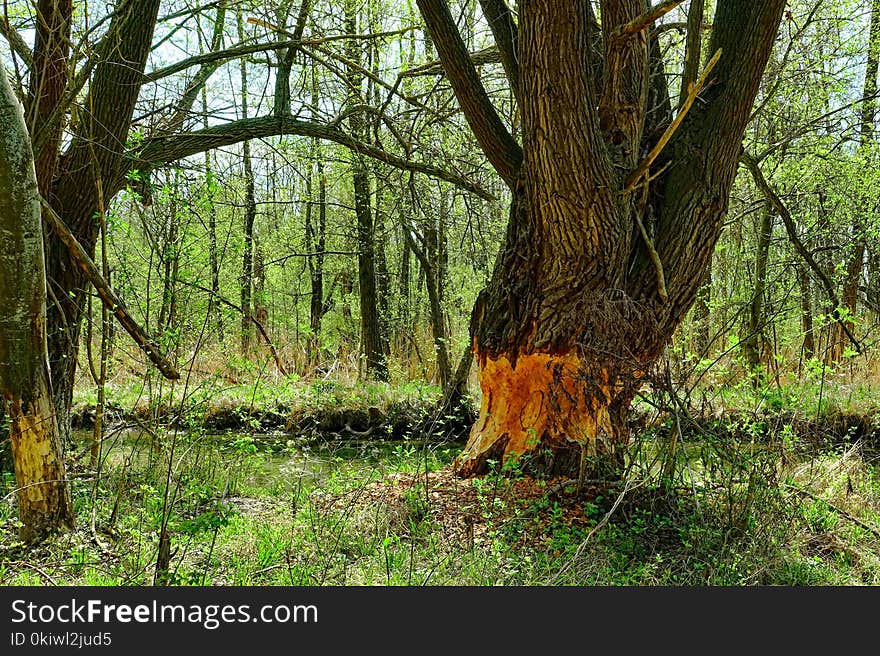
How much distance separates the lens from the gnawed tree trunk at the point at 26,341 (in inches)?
137

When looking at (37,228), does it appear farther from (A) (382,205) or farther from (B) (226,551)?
(A) (382,205)

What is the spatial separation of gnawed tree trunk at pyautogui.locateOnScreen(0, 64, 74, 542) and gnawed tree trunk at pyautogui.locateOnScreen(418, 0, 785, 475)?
275cm

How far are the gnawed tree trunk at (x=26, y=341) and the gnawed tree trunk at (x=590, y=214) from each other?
2747mm

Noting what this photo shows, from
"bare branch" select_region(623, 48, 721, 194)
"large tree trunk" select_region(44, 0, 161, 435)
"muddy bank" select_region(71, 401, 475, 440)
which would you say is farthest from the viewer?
"muddy bank" select_region(71, 401, 475, 440)

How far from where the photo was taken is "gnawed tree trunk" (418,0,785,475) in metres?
4.44

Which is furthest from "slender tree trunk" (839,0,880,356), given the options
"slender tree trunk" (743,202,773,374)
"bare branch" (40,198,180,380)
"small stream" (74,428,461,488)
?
"bare branch" (40,198,180,380)

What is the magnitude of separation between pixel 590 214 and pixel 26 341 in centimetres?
333

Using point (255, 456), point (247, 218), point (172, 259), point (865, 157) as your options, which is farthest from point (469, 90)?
point (247, 218)

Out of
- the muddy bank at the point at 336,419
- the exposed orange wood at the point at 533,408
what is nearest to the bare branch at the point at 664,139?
the exposed orange wood at the point at 533,408

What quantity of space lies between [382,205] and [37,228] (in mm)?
8328

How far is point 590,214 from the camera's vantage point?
4.65 metres

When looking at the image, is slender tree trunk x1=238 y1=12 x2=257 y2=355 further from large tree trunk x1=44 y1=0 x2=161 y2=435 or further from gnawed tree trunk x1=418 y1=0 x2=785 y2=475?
gnawed tree trunk x1=418 y1=0 x2=785 y2=475

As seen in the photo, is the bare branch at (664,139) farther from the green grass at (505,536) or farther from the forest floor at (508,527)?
the green grass at (505,536)

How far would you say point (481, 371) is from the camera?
5.50 m
